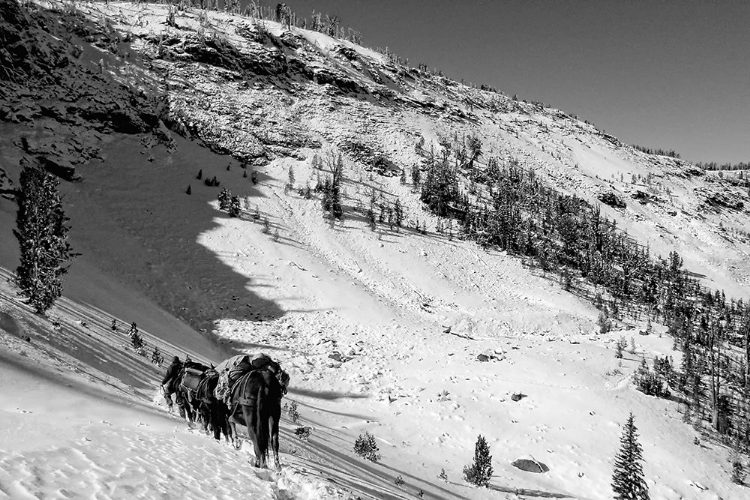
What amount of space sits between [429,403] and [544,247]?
174 ft

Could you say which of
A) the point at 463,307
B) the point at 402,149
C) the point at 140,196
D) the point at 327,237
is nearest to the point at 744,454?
the point at 463,307

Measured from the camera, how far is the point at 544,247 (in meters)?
70.7

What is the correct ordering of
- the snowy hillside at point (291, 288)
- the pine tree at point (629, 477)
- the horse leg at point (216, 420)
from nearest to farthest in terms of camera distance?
the horse leg at point (216, 420)
the snowy hillside at point (291, 288)
the pine tree at point (629, 477)

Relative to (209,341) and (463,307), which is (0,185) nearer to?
(209,341)

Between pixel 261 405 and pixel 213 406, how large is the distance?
2673 millimetres

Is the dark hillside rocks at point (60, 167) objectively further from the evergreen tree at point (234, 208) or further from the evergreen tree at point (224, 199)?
the evergreen tree at point (234, 208)

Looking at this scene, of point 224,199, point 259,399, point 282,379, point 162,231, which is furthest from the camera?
point 224,199

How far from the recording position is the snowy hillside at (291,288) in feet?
29.0

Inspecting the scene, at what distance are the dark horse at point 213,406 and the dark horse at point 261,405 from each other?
190cm

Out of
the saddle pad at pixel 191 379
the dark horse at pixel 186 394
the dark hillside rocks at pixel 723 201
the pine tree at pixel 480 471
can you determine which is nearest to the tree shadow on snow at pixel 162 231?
the pine tree at pixel 480 471

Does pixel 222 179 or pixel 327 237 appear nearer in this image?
pixel 327 237

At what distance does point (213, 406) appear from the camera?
27.9 feet

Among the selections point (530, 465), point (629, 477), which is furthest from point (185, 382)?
point (629, 477)

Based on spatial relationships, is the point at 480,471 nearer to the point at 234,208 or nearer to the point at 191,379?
the point at 191,379
